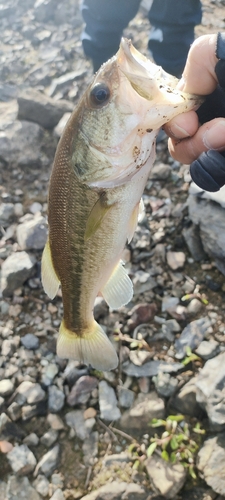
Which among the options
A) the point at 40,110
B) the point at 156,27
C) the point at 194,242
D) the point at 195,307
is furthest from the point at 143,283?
the point at 156,27

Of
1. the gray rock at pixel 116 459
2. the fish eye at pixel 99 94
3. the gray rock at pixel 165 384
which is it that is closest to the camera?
the fish eye at pixel 99 94

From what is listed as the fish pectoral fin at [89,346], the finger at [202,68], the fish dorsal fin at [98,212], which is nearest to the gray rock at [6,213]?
the fish pectoral fin at [89,346]

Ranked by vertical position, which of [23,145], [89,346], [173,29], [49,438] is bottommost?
[49,438]

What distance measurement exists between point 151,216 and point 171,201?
30cm

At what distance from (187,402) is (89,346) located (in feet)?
3.06

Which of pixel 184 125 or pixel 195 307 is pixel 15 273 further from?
pixel 184 125

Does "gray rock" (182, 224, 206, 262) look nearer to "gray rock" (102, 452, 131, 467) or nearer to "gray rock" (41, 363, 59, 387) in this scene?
"gray rock" (41, 363, 59, 387)

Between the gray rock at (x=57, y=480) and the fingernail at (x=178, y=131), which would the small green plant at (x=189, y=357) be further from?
the fingernail at (x=178, y=131)

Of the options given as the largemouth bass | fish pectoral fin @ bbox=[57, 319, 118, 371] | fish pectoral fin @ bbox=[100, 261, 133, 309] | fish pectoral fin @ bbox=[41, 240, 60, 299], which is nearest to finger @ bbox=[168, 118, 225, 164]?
the largemouth bass

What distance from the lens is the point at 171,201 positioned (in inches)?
178

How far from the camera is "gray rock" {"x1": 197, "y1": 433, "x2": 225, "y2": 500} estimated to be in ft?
8.85

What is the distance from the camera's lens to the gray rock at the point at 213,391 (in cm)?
290

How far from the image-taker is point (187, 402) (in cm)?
314

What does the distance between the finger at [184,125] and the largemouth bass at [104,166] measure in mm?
66
